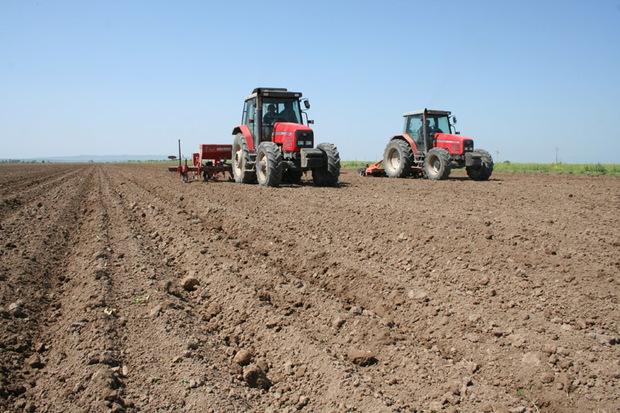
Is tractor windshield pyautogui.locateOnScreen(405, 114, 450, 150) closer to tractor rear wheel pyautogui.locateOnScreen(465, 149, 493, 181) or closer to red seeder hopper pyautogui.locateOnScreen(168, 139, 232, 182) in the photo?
tractor rear wheel pyautogui.locateOnScreen(465, 149, 493, 181)

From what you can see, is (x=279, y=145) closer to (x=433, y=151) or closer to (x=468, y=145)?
(x=433, y=151)

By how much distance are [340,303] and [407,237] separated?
6.31 feet

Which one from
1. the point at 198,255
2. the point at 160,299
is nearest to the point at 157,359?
the point at 160,299

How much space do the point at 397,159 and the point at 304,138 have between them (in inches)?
227

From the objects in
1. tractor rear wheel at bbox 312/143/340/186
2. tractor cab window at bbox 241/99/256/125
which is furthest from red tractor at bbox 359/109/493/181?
tractor cab window at bbox 241/99/256/125

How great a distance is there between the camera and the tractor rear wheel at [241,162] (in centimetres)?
1295

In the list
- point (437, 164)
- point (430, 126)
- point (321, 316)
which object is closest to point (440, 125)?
point (430, 126)

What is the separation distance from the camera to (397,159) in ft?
54.8

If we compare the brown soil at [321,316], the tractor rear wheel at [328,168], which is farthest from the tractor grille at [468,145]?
the brown soil at [321,316]

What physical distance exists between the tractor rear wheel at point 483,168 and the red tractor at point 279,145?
5.47 metres

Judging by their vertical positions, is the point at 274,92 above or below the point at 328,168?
above

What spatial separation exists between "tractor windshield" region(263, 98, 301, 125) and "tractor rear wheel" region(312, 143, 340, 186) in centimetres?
109

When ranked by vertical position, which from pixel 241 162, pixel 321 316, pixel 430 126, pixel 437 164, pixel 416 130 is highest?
pixel 430 126

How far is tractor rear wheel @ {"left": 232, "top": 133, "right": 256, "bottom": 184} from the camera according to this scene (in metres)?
13.0
